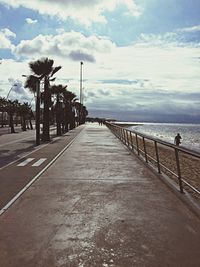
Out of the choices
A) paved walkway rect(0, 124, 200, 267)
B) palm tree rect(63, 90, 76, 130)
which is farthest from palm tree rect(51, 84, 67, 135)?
paved walkway rect(0, 124, 200, 267)

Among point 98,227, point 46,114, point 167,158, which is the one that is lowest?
point 167,158

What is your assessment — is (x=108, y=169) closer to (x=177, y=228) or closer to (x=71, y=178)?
(x=71, y=178)

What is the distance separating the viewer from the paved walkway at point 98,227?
4746mm

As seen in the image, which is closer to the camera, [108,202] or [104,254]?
[104,254]

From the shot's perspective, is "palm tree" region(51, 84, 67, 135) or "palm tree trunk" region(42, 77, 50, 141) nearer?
"palm tree trunk" region(42, 77, 50, 141)

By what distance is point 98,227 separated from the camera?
20.1 ft

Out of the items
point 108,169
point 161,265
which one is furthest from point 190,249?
point 108,169

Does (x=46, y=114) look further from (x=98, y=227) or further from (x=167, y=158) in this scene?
(x=98, y=227)

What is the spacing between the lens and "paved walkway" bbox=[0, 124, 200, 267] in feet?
15.6

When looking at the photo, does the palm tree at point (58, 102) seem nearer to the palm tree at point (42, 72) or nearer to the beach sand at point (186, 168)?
the palm tree at point (42, 72)

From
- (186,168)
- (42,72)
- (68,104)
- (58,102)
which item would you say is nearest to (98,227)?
(186,168)

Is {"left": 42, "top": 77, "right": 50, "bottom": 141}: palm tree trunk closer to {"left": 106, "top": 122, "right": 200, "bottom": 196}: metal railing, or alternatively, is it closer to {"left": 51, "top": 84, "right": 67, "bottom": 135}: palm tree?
{"left": 51, "top": 84, "right": 67, "bottom": 135}: palm tree

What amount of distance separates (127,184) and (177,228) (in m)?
4.33

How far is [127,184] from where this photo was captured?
34.2 feet
